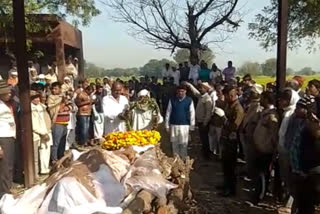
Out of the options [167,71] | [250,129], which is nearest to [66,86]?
[250,129]

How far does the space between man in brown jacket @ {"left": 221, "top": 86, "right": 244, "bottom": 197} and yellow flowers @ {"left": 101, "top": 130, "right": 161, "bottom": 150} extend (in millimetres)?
1183

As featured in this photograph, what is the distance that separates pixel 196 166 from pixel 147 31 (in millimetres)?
17426

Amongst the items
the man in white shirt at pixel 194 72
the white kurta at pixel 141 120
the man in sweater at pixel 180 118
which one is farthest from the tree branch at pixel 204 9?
the white kurta at pixel 141 120

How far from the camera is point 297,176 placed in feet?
22.9

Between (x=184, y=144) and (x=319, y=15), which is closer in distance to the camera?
(x=184, y=144)

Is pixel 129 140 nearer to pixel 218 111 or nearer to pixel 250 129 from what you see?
pixel 250 129

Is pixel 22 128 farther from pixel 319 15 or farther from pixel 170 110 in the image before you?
pixel 319 15

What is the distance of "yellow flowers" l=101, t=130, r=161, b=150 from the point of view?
9234 millimetres

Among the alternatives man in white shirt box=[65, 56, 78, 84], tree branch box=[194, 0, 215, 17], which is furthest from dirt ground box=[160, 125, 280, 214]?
tree branch box=[194, 0, 215, 17]

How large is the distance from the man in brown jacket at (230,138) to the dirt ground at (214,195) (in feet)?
0.77

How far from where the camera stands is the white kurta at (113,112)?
12.2 m

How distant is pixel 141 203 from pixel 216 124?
7631 mm

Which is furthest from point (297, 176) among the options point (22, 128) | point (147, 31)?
point (147, 31)

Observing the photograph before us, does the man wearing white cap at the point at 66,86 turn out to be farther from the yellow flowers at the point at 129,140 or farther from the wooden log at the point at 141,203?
the wooden log at the point at 141,203
